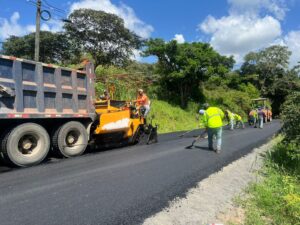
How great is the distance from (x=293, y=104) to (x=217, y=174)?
3211 mm

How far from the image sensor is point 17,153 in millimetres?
7406

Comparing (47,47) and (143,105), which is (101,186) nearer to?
(143,105)

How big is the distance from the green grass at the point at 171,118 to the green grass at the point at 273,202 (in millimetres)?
12473

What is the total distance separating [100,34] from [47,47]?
543 centimetres

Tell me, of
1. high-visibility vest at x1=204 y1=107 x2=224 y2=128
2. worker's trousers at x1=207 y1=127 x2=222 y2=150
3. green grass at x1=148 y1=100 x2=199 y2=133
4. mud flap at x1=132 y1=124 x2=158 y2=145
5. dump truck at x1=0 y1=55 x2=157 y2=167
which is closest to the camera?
dump truck at x1=0 y1=55 x2=157 y2=167

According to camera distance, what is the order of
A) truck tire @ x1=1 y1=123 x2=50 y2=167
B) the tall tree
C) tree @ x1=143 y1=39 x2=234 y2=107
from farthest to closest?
1. the tall tree
2. tree @ x1=143 y1=39 x2=234 y2=107
3. truck tire @ x1=1 y1=123 x2=50 y2=167

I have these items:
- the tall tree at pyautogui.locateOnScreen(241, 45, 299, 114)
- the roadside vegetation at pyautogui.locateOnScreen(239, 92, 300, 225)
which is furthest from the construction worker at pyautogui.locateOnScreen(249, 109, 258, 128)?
the tall tree at pyautogui.locateOnScreen(241, 45, 299, 114)

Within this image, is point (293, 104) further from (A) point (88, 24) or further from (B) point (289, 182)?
(A) point (88, 24)

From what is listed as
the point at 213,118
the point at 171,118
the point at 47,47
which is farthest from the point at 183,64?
the point at 213,118

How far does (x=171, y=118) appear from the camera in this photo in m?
23.2

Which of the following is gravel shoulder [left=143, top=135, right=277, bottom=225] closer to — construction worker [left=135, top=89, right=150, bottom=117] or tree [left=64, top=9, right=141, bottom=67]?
construction worker [left=135, top=89, right=150, bottom=117]

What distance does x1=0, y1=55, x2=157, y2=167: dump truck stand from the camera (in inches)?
290

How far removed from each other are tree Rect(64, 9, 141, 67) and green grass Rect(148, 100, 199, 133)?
36.5 ft

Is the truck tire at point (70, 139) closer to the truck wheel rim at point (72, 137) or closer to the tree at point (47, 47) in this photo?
the truck wheel rim at point (72, 137)
